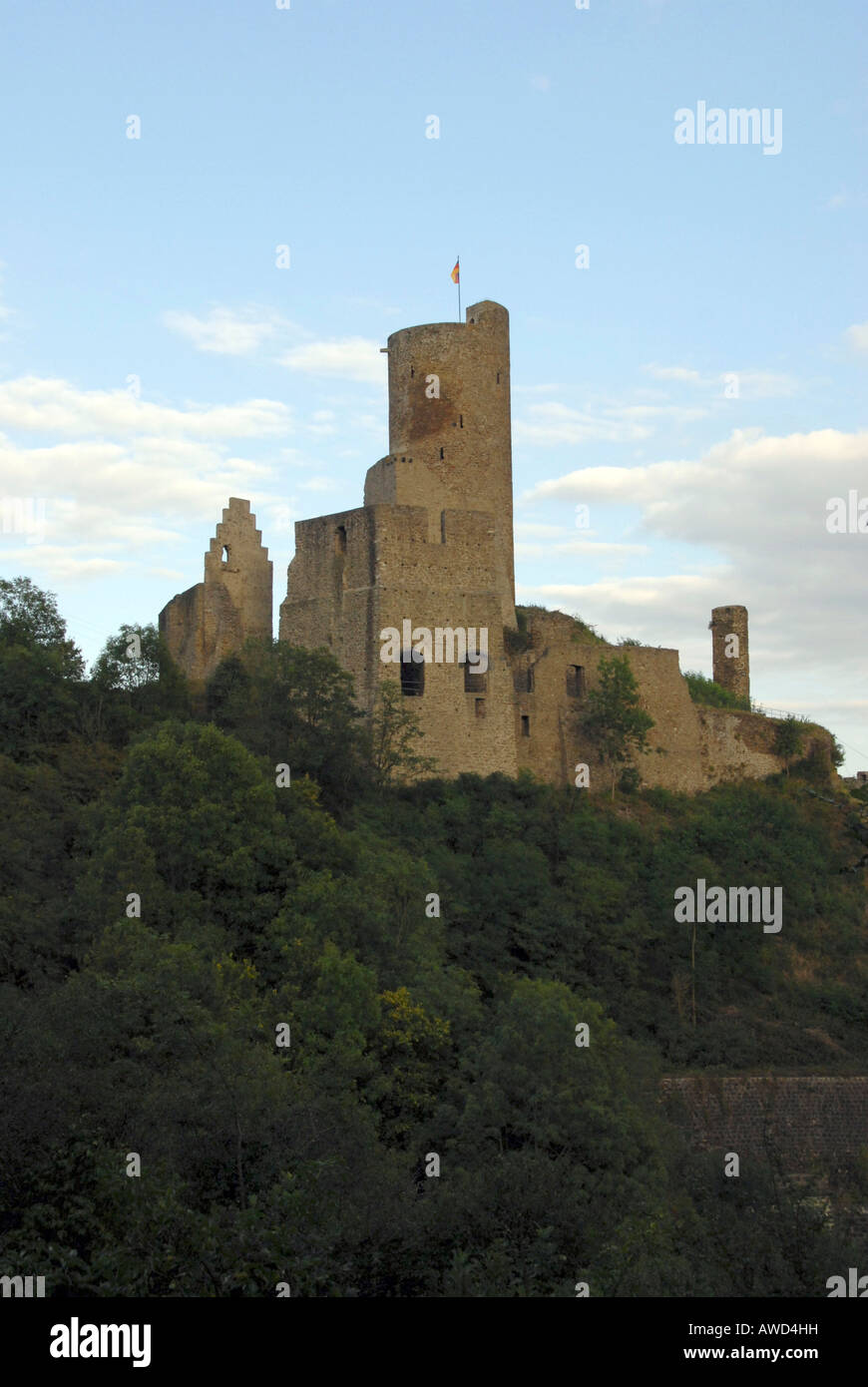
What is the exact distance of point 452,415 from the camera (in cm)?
4450

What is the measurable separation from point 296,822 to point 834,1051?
1509cm

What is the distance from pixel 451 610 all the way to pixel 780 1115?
51.6 feet

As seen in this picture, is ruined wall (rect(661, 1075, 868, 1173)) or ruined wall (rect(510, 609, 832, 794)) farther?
ruined wall (rect(510, 609, 832, 794))

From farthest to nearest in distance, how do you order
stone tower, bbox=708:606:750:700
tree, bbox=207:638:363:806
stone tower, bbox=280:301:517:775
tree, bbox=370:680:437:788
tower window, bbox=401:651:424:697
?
stone tower, bbox=708:606:750:700 < tower window, bbox=401:651:424:697 < stone tower, bbox=280:301:517:775 < tree, bbox=370:680:437:788 < tree, bbox=207:638:363:806

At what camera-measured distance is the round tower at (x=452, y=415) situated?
1734 inches

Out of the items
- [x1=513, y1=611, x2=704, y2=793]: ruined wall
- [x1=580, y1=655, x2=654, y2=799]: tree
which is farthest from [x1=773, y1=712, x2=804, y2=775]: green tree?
[x1=580, y1=655, x2=654, y2=799]: tree

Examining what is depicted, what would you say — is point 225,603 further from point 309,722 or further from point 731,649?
point 731,649

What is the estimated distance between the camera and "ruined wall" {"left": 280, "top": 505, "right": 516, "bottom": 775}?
1566 inches

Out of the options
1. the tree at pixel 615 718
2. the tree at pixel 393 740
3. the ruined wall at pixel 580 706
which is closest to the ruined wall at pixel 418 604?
the tree at pixel 393 740

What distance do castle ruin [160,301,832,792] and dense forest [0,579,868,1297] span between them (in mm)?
1477

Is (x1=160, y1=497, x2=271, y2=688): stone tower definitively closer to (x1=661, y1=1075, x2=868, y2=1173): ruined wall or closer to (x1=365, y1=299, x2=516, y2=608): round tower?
(x1=365, y1=299, x2=516, y2=608): round tower

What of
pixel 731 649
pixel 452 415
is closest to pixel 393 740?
pixel 452 415

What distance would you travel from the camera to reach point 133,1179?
61.1 ft

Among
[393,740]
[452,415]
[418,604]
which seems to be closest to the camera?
[393,740]
